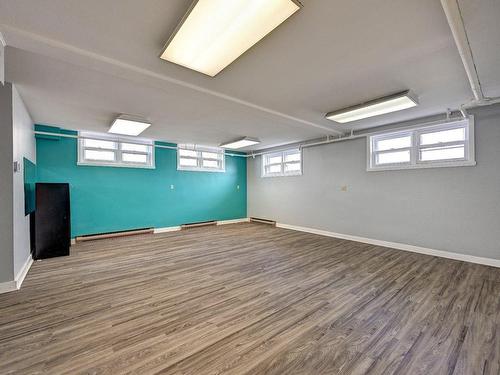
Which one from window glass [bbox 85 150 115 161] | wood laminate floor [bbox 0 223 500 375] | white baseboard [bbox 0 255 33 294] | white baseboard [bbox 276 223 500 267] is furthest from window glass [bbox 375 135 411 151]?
white baseboard [bbox 0 255 33 294]

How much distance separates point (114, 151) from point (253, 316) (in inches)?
216

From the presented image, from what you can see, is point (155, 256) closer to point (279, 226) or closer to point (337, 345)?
point (337, 345)

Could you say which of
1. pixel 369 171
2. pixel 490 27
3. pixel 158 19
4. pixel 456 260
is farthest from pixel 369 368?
pixel 369 171

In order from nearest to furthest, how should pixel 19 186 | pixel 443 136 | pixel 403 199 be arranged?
pixel 19 186
pixel 443 136
pixel 403 199

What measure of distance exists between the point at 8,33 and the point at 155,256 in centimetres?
349

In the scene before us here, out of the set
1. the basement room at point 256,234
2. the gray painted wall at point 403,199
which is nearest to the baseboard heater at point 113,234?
the basement room at point 256,234

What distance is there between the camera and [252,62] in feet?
7.82

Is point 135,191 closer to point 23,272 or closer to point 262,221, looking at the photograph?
point 23,272

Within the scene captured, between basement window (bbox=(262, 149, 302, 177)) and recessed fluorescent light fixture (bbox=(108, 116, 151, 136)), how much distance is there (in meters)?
4.28

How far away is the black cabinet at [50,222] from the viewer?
395 cm

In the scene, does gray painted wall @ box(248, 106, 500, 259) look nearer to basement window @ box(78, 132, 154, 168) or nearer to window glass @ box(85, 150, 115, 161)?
basement window @ box(78, 132, 154, 168)

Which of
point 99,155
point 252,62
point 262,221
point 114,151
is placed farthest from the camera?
point 262,221

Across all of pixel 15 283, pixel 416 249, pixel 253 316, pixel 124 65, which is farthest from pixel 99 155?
pixel 416 249

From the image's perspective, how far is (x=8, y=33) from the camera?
1.90 meters
